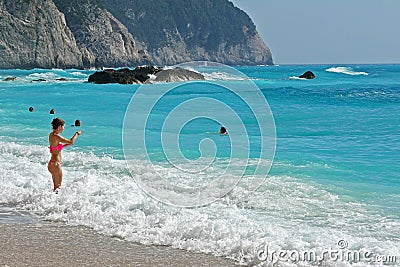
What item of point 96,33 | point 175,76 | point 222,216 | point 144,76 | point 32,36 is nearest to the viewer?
point 222,216

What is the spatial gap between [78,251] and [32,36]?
100457 millimetres

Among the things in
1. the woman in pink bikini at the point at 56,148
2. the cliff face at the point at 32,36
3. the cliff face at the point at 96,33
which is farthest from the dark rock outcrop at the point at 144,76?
the cliff face at the point at 96,33

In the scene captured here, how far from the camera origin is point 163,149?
15906 millimetres

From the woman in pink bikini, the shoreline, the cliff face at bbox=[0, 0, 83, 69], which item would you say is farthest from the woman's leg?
the cliff face at bbox=[0, 0, 83, 69]

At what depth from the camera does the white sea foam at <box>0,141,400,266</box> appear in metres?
6.80

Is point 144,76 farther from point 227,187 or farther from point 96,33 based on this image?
point 96,33

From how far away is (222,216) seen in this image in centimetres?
824

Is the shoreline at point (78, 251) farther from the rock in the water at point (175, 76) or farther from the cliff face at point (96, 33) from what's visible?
the cliff face at point (96, 33)

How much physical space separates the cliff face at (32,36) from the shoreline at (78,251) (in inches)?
3815

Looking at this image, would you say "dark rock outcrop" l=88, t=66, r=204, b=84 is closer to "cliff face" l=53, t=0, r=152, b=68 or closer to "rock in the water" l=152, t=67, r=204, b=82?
"rock in the water" l=152, t=67, r=204, b=82

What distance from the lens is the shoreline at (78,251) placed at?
604 cm

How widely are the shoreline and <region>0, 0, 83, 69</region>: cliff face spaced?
318 feet

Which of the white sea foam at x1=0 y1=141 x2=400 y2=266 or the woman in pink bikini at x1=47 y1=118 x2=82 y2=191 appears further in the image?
the woman in pink bikini at x1=47 y1=118 x2=82 y2=191

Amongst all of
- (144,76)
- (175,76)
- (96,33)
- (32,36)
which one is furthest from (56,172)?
(96,33)
